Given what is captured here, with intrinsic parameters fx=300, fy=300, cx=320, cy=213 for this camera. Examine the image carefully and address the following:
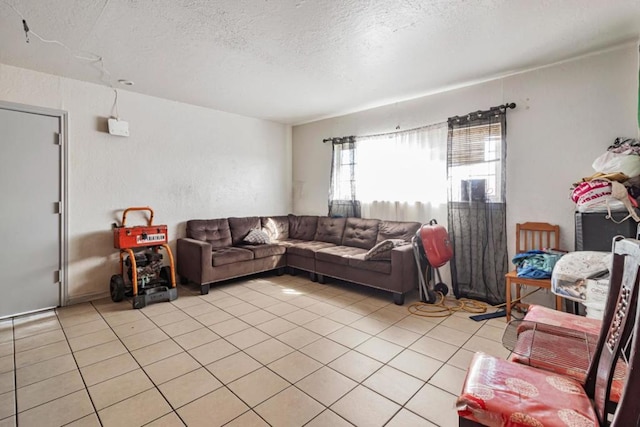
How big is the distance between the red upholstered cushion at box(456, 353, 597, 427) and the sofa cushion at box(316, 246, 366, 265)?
8.99 feet

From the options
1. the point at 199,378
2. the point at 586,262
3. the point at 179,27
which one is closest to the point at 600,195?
the point at 586,262

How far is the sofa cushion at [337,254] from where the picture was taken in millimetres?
4012

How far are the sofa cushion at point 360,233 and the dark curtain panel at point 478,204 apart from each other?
109cm

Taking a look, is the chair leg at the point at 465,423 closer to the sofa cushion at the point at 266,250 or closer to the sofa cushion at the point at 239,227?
the sofa cushion at the point at 266,250

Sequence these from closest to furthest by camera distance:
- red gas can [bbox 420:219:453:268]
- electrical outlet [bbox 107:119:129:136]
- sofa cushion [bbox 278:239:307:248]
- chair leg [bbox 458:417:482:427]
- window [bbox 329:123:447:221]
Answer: chair leg [bbox 458:417:482:427] < red gas can [bbox 420:219:453:268] < electrical outlet [bbox 107:119:129:136] < window [bbox 329:123:447:221] < sofa cushion [bbox 278:239:307:248]

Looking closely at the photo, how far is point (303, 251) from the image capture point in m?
4.57

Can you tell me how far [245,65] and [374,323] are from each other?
116 inches

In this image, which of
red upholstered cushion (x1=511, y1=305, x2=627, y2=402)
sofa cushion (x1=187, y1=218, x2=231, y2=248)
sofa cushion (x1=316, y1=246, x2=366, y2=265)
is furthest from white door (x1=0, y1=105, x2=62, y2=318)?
red upholstered cushion (x1=511, y1=305, x2=627, y2=402)

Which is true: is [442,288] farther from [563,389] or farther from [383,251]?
[563,389]

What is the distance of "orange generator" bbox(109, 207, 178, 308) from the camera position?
3.48m

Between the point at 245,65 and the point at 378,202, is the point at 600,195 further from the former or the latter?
the point at 245,65

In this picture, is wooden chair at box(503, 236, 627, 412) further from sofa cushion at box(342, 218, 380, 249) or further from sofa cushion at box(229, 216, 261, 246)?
sofa cushion at box(229, 216, 261, 246)

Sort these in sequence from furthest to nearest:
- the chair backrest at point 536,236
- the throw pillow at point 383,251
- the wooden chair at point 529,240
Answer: the throw pillow at point 383,251 → the chair backrest at point 536,236 → the wooden chair at point 529,240

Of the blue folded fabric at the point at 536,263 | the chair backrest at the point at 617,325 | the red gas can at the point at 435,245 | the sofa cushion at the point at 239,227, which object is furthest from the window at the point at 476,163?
the sofa cushion at the point at 239,227
